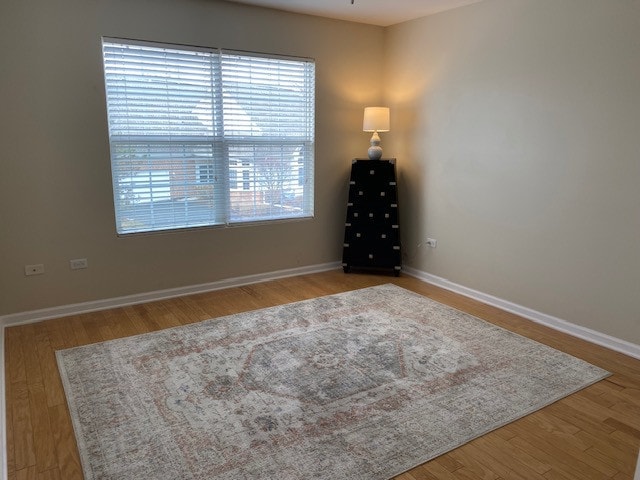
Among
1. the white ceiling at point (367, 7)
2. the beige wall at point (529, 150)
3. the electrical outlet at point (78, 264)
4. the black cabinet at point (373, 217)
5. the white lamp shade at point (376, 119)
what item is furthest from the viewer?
the black cabinet at point (373, 217)

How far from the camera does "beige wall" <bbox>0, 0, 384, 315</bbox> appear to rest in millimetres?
3309

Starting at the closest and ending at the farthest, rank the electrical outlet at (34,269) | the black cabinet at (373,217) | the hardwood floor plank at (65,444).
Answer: the hardwood floor plank at (65,444), the electrical outlet at (34,269), the black cabinet at (373,217)

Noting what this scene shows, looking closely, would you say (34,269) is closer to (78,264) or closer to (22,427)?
(78,264)

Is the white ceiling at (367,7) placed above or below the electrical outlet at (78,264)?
above

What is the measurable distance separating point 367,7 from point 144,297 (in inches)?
130

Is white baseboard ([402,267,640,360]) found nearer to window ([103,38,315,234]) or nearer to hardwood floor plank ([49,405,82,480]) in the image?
window ([103,38,315,234])

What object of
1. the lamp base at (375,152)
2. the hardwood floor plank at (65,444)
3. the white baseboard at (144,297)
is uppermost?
the lamp base at (375,152)

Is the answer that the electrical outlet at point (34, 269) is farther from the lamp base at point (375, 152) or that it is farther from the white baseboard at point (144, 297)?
the lamp base at point (375, 152)

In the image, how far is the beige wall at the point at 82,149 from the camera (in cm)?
331

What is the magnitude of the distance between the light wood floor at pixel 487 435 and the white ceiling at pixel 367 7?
2743mm

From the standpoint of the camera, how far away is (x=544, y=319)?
362cm

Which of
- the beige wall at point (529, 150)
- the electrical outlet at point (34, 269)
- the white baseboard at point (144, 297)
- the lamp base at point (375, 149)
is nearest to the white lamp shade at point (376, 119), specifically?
the lamp base at point (375, 149)

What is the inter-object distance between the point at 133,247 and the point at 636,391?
12.4 ft

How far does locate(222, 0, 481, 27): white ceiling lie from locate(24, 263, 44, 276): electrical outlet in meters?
2.76
